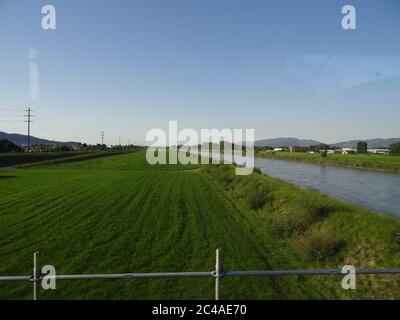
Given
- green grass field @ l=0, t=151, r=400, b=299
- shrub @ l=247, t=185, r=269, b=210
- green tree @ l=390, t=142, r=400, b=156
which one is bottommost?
green grass field @ l=0, t=151, r=400, b=299

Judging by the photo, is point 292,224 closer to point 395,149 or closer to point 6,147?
point 6,147

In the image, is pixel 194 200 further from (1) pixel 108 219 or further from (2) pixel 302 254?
(2) pixel 302 254

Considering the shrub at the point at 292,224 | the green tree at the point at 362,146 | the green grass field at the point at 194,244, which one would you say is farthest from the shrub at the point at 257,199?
the green tree at the point at 362,146

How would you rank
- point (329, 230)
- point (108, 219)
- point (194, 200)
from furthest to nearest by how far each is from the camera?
point (194, 200) < point (108, 219) < point (329, 230)

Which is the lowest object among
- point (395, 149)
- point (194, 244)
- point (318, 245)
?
point (194, 244)

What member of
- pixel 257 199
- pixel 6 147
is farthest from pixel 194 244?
pixel 6 147

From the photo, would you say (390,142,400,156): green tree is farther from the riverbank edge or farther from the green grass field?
the riverbank edge

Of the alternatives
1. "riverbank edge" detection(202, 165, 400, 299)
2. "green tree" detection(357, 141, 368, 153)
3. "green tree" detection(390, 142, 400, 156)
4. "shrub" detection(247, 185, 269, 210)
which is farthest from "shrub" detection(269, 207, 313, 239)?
"green tree" detection(357, 141, 368, 153)
